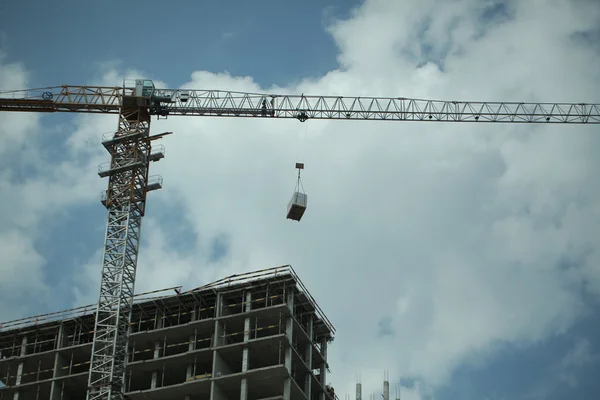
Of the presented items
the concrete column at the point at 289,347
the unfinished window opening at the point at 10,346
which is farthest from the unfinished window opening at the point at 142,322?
the concrete column at the point at 289,347

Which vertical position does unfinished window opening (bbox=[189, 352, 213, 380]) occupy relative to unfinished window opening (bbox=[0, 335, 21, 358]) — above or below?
below

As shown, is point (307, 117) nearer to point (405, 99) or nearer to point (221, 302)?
point (405, 99)

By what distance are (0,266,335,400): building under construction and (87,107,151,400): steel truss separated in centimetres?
435

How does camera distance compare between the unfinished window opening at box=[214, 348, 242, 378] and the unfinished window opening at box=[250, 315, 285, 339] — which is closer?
the unfinished window opening at box=[214, 348, 242, 378]

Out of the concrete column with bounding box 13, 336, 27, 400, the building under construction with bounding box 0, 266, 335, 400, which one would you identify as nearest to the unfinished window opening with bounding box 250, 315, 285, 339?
the building under construction with bounding box 0, 266, 335, 400

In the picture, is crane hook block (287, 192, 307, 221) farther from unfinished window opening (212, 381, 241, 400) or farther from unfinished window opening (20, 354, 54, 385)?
unfinished window opening (20, 354, 54, 385)

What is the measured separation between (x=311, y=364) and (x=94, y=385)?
1926 centimetres

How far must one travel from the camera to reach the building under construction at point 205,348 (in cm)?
10506

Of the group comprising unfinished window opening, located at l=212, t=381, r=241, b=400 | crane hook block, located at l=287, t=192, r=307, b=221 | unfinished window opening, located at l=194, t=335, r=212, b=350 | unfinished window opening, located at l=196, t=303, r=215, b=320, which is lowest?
unfinished window opening, located at l=212, t=381, r=241, b=400

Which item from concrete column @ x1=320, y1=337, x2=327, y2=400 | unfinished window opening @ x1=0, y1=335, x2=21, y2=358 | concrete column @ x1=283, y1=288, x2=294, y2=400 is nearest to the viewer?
concrete column @ x1=283, y1=288, x2=294, y2=400

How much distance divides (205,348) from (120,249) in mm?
11280

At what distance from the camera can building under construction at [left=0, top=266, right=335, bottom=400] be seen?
4136 inches

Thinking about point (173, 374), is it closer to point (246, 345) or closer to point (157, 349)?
point (157, 349)

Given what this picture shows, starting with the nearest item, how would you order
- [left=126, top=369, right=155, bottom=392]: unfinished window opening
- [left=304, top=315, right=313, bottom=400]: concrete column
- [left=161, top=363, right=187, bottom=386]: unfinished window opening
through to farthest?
[left=304, top=315, right=313, bottom=400]: concrete column, [left=161, top=363, right=187, bottom=386]: unfinished window opening, [left=126, top=369, right=155, bottom=392]: unfinished window opening
